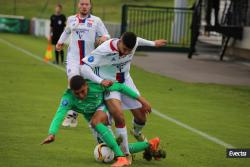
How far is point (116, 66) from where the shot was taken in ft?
36.6

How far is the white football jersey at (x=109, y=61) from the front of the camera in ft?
35.6

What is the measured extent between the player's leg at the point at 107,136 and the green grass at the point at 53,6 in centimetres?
5443

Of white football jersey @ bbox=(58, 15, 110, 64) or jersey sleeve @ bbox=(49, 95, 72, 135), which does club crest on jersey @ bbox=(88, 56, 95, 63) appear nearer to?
jersey sleeve @ bbox=(49, 95, 72, 135)

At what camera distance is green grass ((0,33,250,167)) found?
11.1 metres

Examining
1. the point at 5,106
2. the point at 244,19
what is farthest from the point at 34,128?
the point at 244,19

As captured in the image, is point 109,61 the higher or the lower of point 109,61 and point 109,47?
the lower

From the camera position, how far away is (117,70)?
37.0 ft

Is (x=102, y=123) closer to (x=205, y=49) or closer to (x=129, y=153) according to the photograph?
(x=129, y=153)

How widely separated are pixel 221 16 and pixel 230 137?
23329 mm

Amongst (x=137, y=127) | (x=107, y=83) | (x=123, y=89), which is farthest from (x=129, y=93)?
(x=137, y=127)

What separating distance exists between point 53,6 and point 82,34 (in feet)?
185

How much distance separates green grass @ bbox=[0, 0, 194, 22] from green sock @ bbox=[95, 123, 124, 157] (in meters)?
54.5

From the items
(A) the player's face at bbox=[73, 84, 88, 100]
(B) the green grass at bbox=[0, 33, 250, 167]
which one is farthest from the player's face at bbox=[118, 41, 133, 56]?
(B) the green grass at bbox=[0, 33, 250, 167]

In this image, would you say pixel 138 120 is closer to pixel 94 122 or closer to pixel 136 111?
pixel 136 111
